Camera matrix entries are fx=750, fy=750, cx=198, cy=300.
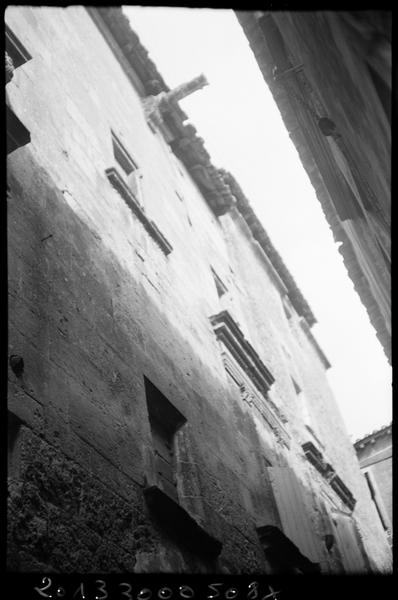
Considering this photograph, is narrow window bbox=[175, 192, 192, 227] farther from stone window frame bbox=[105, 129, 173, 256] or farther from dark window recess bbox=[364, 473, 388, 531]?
dark window recess bbox=[364, 473, 388, 531]

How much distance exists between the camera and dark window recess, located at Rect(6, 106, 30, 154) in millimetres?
4980

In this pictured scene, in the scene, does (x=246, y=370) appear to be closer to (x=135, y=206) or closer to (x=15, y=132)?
(x=135, y=206)

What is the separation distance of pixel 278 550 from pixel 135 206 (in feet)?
13.3

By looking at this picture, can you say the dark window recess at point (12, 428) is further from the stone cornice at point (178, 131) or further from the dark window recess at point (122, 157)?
the stone cornice at point (178, 131)

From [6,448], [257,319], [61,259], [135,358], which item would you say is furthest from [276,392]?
[6,448]

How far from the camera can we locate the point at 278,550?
7.59m

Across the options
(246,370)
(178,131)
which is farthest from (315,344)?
(246,370)

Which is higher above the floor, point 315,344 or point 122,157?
point 122,157

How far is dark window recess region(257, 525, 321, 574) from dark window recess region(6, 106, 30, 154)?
14.7 ft

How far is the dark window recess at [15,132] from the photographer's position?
196 inches

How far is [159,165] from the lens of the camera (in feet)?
39.7

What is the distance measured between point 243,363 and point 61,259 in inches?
198

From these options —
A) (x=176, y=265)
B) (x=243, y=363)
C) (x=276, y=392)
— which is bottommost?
(x=276, y=392)

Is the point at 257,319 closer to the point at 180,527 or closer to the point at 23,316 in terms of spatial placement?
the point at 180,527
